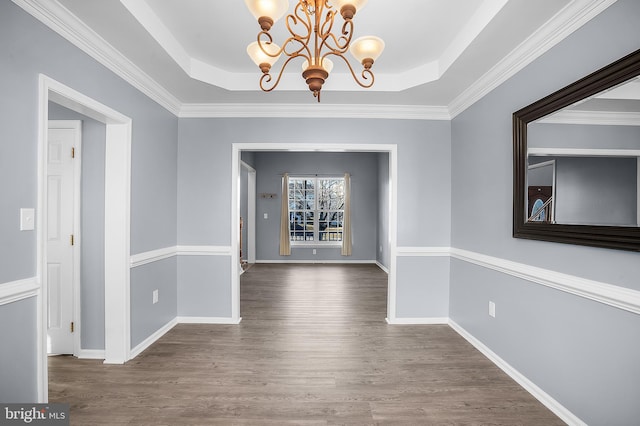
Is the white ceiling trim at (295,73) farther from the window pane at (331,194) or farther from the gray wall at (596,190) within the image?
the window pane at (331,194)

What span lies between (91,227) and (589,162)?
3773 mm

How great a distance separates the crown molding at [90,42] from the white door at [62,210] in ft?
2.14

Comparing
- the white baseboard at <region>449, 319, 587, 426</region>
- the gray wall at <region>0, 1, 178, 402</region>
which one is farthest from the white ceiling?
the white baseboard at <region>449, 319, 587, 426</region>

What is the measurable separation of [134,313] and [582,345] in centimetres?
343

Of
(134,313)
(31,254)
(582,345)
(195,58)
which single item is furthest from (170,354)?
(582,345)

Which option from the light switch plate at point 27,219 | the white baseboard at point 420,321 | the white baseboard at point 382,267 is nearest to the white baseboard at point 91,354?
the light switch plate at point 27,219

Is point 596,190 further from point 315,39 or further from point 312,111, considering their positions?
point 312,111

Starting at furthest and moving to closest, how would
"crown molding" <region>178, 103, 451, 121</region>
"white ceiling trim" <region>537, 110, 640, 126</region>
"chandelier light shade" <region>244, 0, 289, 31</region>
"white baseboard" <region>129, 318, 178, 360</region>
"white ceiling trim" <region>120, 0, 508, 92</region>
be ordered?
1. "crown molding" <region>178, 103, 451, 121</region>
2. "white baseboard" <region>129, 318, 178, 360</region>
3. "white ceiling trim" <region>120, 0, 508, 92</region>
4. "white ceiling trim" <region>537, 110, 640, 126</region>
5. "chandelier light shade" <region>244, 0, 289, 31</region>

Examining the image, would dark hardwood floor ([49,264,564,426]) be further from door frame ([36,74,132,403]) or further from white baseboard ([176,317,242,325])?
door frame ([36,74,132,403])

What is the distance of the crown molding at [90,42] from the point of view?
5.85 feet

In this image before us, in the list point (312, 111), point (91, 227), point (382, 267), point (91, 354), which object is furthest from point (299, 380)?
point (382, 267)

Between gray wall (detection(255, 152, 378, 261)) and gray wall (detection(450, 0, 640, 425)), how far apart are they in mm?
4329

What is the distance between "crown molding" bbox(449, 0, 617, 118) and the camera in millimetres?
1770

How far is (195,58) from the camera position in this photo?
2898mm
